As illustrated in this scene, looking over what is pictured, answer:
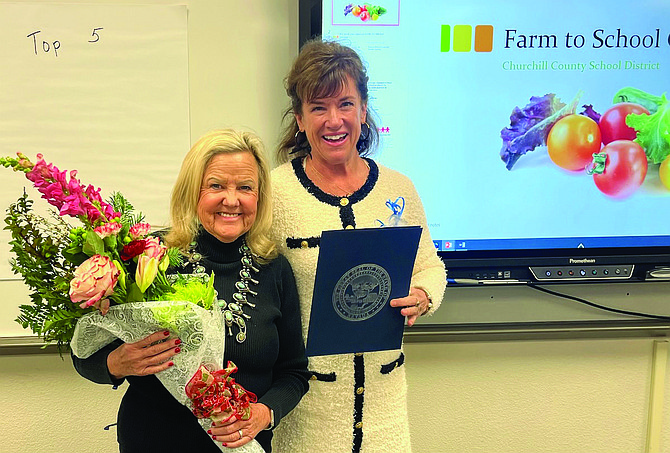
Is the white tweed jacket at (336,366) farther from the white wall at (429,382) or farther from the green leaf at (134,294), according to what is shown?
the white wall at (429,382)

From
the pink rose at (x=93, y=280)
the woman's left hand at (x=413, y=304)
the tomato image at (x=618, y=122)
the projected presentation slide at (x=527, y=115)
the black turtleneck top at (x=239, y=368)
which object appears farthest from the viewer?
the tomato image at (x=618, y=122)

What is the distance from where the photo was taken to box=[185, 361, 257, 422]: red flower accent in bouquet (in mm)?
1056

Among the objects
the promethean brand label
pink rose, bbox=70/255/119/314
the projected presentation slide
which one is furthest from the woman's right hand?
the promethean brand label

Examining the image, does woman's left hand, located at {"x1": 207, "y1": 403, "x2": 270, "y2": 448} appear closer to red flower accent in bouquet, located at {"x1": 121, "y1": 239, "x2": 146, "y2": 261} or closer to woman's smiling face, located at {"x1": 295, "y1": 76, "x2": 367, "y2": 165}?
red flower accent in bouquet, located at {"x1": 121, "y1": 239, "x2": 146, "y2": 261}

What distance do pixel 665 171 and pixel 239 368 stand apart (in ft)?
5.56

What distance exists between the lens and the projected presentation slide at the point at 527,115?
194cm

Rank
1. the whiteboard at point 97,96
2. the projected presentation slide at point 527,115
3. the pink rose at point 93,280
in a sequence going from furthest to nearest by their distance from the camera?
the projected presentation slide at point 527,115, the whiteboard at point 97,96, the pink rose at point 93,280

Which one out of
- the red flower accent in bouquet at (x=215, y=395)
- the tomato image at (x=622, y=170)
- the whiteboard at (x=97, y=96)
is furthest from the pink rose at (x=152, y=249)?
the tomato image at (x=622, y=170)

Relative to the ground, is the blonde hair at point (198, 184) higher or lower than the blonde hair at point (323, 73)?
lower

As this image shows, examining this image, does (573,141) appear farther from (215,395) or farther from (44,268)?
(44,268)

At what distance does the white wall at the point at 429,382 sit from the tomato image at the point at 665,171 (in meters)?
0.60

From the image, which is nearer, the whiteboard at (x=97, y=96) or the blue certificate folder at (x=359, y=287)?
the blue certificate folder at (x=359, y=287)

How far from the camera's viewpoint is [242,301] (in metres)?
1.24

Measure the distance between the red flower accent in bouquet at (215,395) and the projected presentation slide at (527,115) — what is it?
42.8 inches
